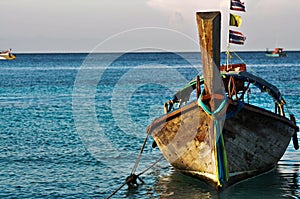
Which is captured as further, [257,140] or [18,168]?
[18,168]

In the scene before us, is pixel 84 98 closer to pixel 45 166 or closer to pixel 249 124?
pixel 45 166

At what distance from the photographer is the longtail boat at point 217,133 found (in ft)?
47.9

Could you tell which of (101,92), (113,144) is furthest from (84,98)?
(113,144)

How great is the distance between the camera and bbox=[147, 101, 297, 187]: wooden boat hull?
609 inches

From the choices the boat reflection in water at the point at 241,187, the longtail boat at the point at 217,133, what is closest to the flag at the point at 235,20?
the longtail boat at the point at 217,133

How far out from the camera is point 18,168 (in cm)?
2022

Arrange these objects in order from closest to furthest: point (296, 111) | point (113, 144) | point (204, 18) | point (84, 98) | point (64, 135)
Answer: point (204, 18)
point (113, 144)
point (64, 135)
point (296, 111)
point (84, 98)

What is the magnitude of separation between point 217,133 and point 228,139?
1.80ft

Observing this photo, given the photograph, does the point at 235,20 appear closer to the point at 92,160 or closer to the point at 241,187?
the point at 241,187

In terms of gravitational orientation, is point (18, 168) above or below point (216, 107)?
below

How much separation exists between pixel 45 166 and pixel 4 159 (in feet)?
7.68

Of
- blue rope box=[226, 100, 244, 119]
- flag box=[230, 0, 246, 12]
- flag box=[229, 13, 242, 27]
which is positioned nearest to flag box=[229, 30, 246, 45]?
flag box=[229, 13, 242, 27]

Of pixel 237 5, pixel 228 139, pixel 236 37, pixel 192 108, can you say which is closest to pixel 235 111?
pixel 228 139

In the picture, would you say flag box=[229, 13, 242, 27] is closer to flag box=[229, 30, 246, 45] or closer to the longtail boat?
flag box=[229, 30, 246, 45]
